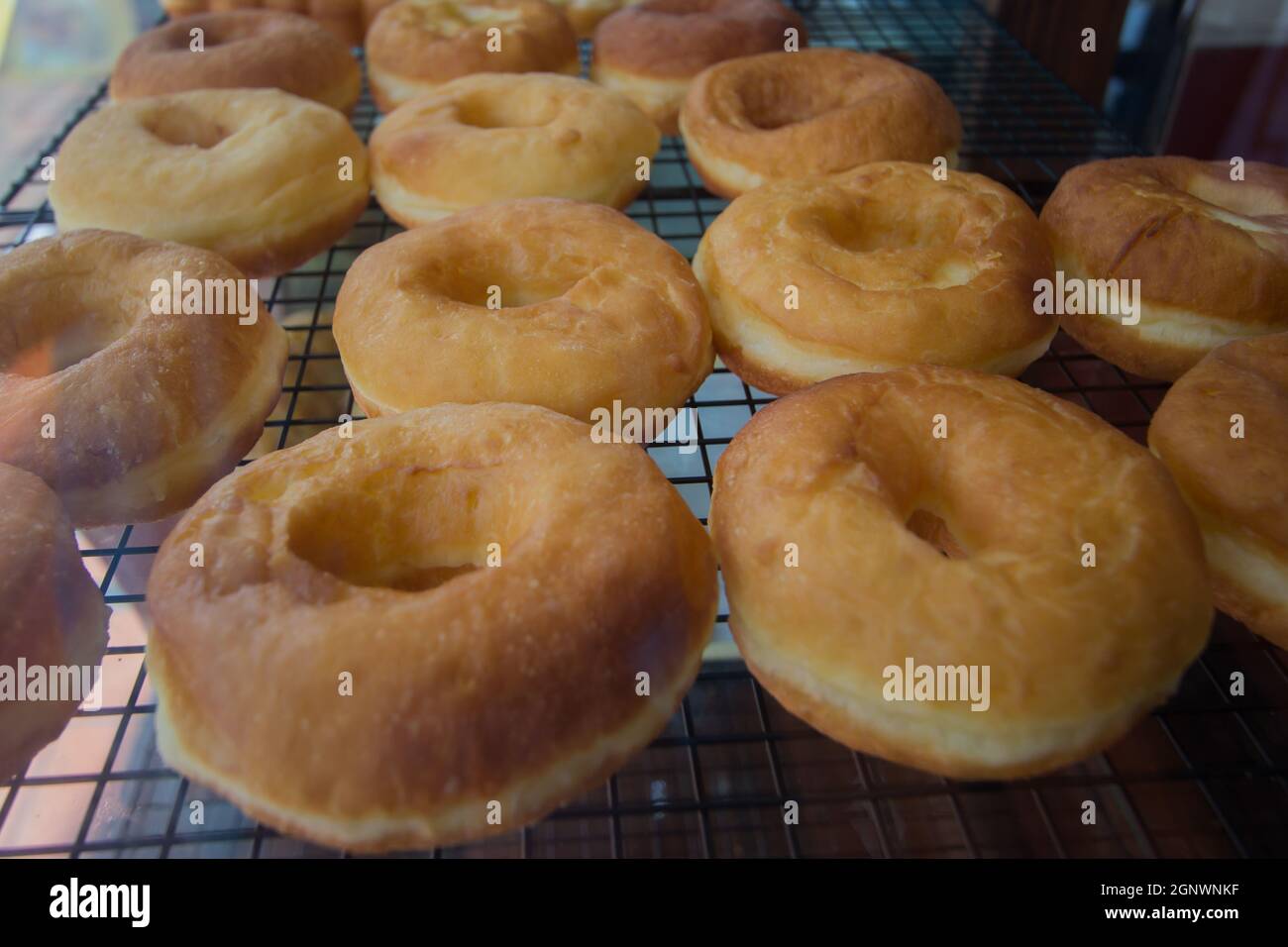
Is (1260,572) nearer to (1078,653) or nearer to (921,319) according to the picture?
(1078,653)

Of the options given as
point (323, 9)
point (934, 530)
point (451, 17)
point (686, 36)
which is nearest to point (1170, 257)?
point (934, 530)

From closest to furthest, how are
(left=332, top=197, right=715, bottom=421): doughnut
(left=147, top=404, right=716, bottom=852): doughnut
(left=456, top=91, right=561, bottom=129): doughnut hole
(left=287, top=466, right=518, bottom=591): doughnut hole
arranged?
(left=147, top=404, right=716, bottom=852): doughnut, (left=287, top=466, right=518, bottom=591): doughnut hole, (left=332, top=197, right=715, bottom=421): doughnut, (left=456, top=91, right=561, bottom=129): doughnut hole

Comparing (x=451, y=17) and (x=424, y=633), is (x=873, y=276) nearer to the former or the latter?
(x=424, y=633)

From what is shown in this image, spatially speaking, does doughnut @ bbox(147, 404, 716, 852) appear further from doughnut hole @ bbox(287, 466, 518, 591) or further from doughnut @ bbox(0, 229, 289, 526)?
doughnut @ bbox(0, 229, 289, 526)

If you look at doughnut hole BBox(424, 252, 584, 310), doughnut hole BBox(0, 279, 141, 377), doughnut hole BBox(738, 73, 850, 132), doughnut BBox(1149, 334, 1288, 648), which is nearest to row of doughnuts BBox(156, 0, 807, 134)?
doughnut hole BBox(738, 73, 850, 132)

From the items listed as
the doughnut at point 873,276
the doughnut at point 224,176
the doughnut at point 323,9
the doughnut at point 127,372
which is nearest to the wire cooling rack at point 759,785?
the doughnut at point 127,372
